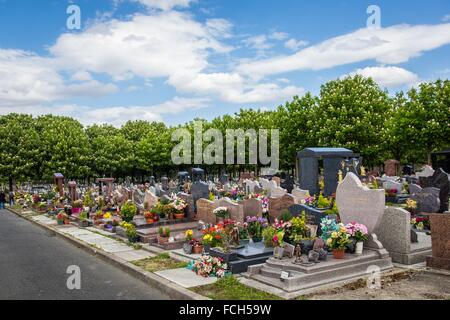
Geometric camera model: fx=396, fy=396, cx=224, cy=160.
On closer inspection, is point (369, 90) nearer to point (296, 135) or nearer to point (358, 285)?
point (296, 135)

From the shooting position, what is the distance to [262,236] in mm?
12398

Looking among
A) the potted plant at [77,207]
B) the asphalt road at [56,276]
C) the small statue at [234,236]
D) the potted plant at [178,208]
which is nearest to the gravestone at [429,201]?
the small statue at [234,236]

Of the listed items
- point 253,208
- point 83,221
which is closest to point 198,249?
point 253,208

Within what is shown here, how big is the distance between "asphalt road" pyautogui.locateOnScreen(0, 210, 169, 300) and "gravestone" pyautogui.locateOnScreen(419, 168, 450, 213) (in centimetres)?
1304

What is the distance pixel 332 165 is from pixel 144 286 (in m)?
16.7

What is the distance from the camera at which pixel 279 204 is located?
1476 centimetres

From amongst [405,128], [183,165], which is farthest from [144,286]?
[183,165]

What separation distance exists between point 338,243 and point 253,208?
5.57 metres

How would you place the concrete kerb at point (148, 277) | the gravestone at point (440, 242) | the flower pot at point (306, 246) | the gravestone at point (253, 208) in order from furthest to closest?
the gravestone at point (253, 208)
the flower pot at point (306, 246)
the gravestone at point (440, 242)
the concrete kerb at point (148, 277)

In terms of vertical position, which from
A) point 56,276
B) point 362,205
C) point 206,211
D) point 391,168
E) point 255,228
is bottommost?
point 56,276

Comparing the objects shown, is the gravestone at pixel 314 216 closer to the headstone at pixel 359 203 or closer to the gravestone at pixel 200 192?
the headstone at pixel 359 203

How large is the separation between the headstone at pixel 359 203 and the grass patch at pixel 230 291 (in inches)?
157

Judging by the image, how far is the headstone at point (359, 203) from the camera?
34.5 feet
